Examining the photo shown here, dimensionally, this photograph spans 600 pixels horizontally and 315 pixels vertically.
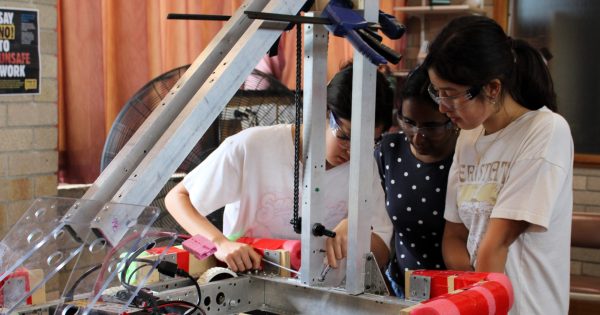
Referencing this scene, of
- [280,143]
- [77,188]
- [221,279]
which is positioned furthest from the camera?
[77,188]

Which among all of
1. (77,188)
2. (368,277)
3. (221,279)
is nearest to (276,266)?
(221,279)

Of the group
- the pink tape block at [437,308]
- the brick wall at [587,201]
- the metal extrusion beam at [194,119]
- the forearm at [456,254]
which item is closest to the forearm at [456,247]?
the forearm at [456,254]

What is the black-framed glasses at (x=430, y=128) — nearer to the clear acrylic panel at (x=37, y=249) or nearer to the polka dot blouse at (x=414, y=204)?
the polka dot blouse at (x=414, y=204)

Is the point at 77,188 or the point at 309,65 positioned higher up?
the point at 309,65

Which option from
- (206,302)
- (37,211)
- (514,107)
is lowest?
(206,302)

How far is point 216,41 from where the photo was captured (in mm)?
1205

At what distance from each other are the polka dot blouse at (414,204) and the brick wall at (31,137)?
122 cm

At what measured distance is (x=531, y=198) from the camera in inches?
53.4

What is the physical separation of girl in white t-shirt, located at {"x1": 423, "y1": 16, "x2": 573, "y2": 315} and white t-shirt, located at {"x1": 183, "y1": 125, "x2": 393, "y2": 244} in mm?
359

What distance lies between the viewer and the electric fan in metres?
2.35

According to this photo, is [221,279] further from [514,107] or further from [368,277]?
[514,107]

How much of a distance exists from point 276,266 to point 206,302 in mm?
221

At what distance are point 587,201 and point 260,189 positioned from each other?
2596 millimetres

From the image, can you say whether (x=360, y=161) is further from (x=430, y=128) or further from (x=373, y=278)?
(x=430, y=128)
